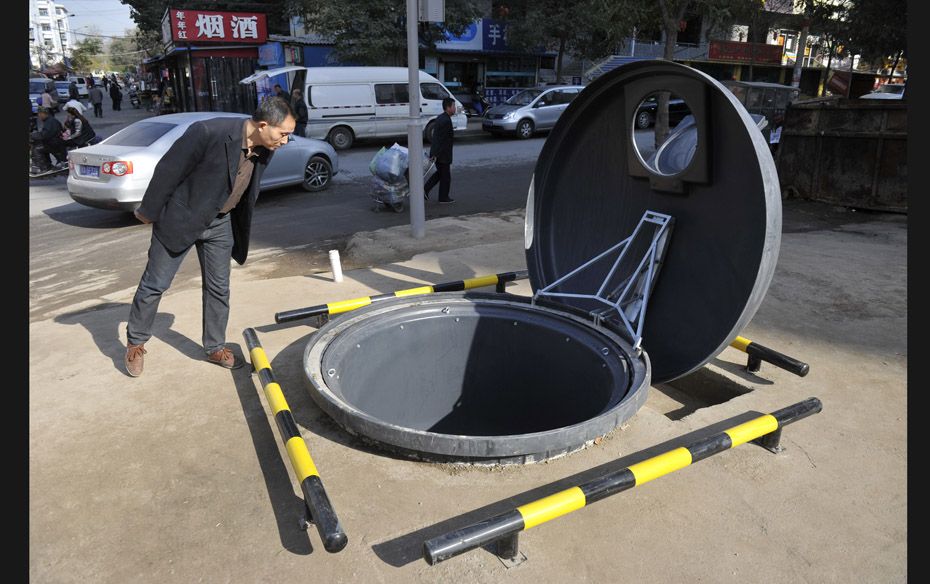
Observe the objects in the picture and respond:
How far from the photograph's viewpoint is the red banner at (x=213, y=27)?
74.8ft

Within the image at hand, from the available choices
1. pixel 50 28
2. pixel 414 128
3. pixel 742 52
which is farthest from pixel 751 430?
pixel 50 28

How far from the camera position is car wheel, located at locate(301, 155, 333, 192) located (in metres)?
11.7

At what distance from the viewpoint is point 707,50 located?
34906mm

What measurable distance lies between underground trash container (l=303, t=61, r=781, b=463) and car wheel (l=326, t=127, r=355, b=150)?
13279 millimetres

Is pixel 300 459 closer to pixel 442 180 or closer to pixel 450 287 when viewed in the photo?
pixel 450 287

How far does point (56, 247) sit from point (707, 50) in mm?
34788

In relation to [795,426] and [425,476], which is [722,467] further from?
[425,476]

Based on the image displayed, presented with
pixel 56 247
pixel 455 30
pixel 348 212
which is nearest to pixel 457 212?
pixel 348 212

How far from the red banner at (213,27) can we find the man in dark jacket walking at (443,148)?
1704cm

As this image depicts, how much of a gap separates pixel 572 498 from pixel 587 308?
2087mm

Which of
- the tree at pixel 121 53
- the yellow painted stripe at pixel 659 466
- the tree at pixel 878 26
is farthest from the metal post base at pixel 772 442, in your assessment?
the tree at pixel 121 53

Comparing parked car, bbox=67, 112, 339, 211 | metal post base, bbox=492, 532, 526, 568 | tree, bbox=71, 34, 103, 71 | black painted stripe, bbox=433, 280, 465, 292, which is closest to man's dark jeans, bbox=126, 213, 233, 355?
black painted stripe, bbox=433, 280, 465, 292

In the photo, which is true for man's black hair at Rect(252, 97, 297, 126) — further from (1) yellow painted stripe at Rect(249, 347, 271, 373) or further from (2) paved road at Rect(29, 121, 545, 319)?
(2) paved road at Rect(29, 121, 545, 319)

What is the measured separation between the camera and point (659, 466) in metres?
2.70
